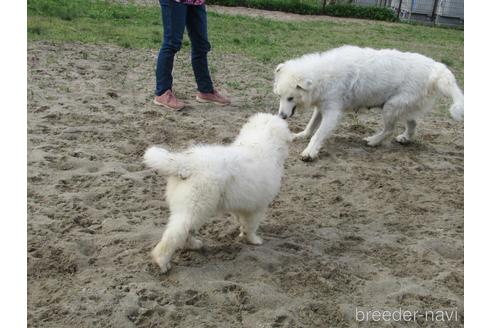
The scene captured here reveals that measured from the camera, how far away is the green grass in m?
11.0

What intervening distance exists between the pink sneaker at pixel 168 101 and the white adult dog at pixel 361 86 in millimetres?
1549

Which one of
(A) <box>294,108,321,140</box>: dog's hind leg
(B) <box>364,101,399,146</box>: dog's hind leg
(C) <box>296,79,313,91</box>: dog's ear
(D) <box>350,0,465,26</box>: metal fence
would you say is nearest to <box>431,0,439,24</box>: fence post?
(D) <box>350,0,465,26</box>: metal fence

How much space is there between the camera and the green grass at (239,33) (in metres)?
11.0

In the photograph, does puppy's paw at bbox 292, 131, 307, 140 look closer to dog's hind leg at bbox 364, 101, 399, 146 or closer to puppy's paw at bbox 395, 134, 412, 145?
dog's hind leg at bbox 364, 101, 399, 146

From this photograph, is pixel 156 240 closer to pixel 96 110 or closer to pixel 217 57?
pixel 96 110

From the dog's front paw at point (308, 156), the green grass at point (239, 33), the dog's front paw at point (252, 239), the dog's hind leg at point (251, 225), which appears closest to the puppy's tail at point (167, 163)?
the dog's hind leg at point (251, 225)

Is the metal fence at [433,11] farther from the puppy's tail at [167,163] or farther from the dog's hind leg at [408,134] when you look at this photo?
the puppy's tail at [167,163]

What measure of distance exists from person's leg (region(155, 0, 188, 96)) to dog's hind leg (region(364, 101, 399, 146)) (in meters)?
2.87

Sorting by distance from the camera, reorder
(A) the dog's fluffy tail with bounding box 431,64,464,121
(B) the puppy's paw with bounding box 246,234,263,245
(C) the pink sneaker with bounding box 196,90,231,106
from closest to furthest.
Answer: (B) the puppy's paw with bounding box 246,234,263,245
(A) the dog's fluffy tail with bounding box 431,64,464,121
(C) the pink sneaker with bounding box 196,90,231,106

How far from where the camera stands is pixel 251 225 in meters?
4.00

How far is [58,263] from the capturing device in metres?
3.55

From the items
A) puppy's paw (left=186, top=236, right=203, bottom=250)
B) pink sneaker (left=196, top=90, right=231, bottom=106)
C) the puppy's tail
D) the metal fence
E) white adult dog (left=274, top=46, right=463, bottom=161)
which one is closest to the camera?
the puppy's tail

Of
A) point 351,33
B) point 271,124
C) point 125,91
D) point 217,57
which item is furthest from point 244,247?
point 351,33

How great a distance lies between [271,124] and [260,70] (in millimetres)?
5770
